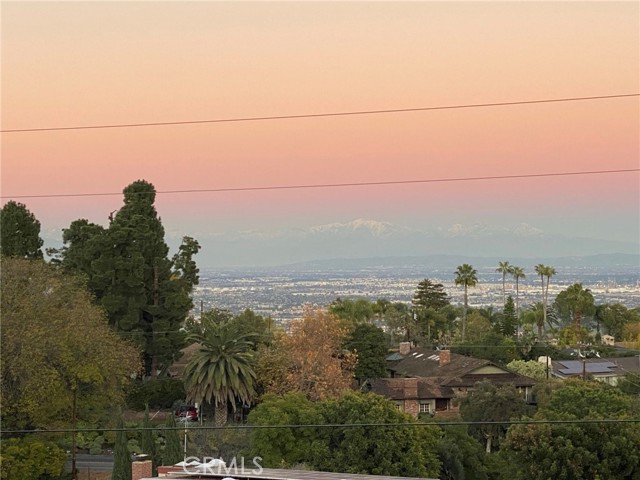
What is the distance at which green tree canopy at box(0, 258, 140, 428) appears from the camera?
40.0m

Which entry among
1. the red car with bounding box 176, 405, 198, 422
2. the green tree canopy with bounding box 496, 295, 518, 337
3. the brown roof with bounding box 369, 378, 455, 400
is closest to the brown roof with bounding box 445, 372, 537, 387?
the brown roof with bounding box 369, 378, 455, 400

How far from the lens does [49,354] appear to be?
41906mm

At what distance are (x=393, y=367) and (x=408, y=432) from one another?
40.0m

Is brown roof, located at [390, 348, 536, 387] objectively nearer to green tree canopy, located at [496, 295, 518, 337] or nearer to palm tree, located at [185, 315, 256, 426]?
palm tree, located at [185, 315, 256, 426]

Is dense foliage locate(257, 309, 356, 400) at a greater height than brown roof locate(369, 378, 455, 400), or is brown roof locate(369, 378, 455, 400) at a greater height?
dense foliage locate(257, 309, 356, 400)

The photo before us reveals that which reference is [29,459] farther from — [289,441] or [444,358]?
[444,358]

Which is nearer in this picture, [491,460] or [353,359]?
[491,460]

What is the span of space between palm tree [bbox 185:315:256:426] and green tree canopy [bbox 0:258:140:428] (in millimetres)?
6170

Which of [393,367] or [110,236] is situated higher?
[110,236]

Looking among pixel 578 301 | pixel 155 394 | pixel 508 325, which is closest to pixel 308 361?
pixel 155 394

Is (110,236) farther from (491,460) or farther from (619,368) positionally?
(619,368)

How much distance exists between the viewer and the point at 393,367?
78.6 m

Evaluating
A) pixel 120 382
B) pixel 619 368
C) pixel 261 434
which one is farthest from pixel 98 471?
→ pixel 619 368

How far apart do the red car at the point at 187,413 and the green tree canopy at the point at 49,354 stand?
9.69 meters
